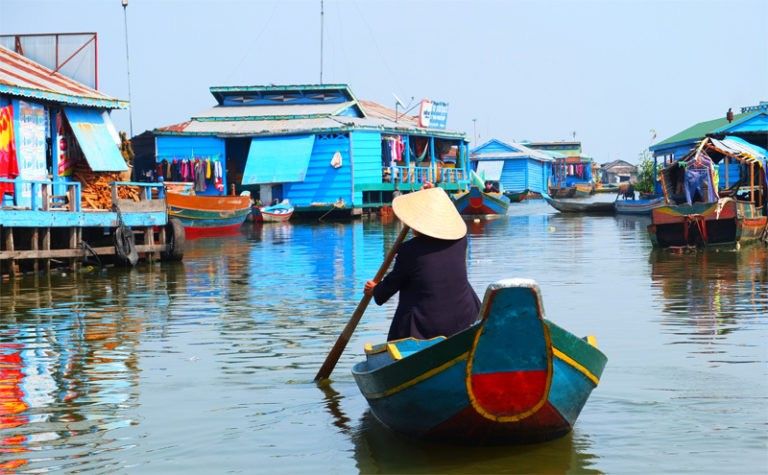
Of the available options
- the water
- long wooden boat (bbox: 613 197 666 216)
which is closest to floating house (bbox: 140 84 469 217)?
long wooden boat (bbox: 613 197 666 216)

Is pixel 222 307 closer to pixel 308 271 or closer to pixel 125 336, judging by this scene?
pixel 125 336

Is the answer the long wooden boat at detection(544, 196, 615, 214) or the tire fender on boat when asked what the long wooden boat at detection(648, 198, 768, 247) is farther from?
the long wooden boat at detection(544, 196, 615, 214)

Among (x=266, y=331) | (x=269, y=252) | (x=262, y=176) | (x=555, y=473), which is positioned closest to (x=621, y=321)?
(x=266, y=331)

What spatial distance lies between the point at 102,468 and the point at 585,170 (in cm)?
7986

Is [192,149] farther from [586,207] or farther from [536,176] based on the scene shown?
[536,176]

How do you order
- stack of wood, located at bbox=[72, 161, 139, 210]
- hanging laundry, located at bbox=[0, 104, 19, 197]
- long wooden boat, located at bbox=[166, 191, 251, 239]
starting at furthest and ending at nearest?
long wooden boat, located at bbox=[166, 191, 251, 239]
stack of wood, located at bbox=[72, 161, 139, 210]
hanging laundry, located at bbox=[0, 104, 19, 197]

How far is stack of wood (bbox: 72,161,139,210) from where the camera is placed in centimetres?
2175

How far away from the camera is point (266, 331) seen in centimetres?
1194

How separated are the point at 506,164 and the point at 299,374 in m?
59.7

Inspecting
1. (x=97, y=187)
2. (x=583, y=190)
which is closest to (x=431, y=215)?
(x=97, y=187)

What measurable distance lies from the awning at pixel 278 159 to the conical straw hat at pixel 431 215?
107 feet

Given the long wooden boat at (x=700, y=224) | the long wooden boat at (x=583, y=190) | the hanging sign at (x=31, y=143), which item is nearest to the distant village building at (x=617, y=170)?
the long wooden boat at (x=583, y=190)

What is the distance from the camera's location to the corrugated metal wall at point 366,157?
132ft

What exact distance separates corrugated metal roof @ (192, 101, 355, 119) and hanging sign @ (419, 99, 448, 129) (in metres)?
3.42
